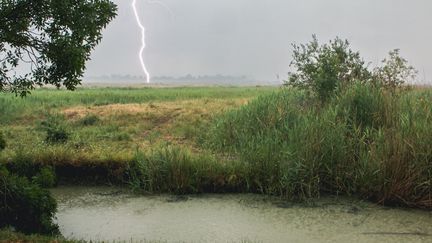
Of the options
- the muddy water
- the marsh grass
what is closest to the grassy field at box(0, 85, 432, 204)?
the marsh grass

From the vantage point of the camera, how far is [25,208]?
6.96 meters

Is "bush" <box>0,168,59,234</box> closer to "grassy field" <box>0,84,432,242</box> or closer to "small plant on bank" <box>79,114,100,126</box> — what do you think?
"grassy field" <box>0,84,432,242</box>

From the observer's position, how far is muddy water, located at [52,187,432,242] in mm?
7016

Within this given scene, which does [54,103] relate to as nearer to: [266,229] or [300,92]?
[300,92]

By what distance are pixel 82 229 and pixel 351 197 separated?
474 centimetres

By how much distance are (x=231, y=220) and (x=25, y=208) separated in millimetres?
3042

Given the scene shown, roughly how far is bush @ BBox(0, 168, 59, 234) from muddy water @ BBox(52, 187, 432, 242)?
45cm

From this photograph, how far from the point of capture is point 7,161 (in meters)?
10.5

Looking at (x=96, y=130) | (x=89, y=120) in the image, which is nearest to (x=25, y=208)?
(x=96, y=130)

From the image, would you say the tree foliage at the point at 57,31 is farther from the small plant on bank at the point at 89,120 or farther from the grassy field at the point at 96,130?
the small plant on bank at the point at 89,120

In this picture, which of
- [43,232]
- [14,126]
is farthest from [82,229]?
[14,126]

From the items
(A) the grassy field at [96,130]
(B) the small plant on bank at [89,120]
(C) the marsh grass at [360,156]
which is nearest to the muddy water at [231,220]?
(C) the marsh grass at [360,156]

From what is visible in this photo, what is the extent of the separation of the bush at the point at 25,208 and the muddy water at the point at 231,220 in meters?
0.45

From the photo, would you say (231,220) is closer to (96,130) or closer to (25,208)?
(25,208)
